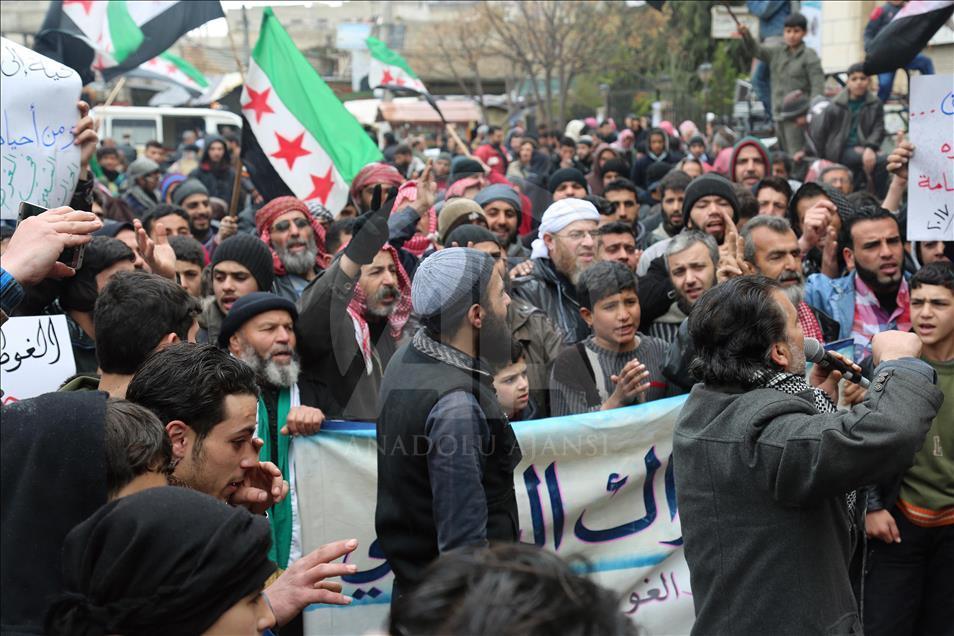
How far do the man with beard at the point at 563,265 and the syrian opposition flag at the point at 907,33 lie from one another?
248 centimetres

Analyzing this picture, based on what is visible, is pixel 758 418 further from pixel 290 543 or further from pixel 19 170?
pixel 19 170

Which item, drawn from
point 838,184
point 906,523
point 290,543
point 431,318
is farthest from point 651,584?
point 838,184

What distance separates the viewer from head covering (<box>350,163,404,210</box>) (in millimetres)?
7516

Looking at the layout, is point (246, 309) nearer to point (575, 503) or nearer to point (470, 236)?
point (470, 236)

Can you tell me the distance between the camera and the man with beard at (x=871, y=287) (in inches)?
219

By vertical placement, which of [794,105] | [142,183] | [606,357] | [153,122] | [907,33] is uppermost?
[907,33]

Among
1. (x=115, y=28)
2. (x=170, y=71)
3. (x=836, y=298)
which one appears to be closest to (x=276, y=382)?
(x=836, y=298)

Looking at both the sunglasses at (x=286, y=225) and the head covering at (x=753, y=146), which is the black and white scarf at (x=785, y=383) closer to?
the sunglasses at (x=286, y=225)

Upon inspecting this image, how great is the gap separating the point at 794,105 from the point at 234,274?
342 inches

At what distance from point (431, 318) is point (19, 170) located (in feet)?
6.46

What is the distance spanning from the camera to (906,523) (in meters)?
4.32

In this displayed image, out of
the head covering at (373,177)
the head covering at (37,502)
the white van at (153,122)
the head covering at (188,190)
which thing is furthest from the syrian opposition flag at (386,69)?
the head covering at (37,502)

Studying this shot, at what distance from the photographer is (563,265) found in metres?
6.32

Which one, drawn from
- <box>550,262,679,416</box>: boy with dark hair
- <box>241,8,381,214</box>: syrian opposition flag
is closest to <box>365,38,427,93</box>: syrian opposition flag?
<box>241,8,381,214</box>: syrian opposition flag
